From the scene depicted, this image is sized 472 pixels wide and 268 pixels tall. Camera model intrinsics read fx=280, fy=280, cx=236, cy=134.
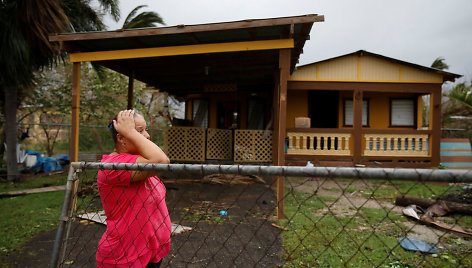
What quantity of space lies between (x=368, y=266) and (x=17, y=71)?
1047 centimetres

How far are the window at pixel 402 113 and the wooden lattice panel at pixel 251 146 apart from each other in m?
7.24

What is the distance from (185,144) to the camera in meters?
7.78

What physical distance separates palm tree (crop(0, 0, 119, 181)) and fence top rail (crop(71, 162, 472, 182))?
27.6ft

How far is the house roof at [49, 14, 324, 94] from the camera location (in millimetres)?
5129

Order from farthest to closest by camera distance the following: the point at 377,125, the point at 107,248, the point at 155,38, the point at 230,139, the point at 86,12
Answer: the point at 377,125 → the point at 86,12 → the point at 230,139 → the point at 155,38 → the point at 107,248

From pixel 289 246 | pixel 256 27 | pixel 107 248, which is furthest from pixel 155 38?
pixel 107 248

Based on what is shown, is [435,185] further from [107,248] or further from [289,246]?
[107,248]

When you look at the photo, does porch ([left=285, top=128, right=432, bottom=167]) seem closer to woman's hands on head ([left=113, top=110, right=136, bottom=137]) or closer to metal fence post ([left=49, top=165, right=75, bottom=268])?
metal fence post ([left=49, top=165, right=75, bottom=268])

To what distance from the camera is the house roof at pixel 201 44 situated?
16.8ft

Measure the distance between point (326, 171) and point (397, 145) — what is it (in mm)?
10739

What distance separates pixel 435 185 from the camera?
8.69m

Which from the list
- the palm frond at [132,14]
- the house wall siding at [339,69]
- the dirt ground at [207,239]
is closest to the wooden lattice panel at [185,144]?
the dirt ground at [207,239]

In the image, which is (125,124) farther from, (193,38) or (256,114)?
(256,114)

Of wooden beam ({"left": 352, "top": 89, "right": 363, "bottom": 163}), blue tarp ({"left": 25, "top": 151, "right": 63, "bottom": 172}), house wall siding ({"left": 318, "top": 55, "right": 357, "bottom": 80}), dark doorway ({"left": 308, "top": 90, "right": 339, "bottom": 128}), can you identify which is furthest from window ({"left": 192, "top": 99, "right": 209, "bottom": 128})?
wooden beam ({"left": 352, "top": 89, "right": 363, "bottom": 163})
